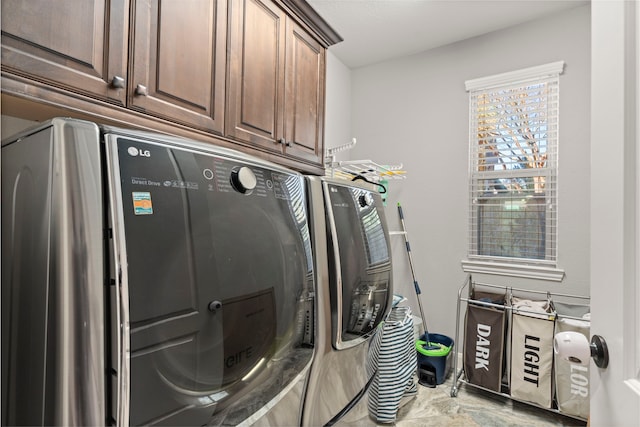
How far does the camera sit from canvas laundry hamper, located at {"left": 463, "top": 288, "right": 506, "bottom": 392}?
221 centimetres

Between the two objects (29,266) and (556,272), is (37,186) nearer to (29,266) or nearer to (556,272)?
(29,266)

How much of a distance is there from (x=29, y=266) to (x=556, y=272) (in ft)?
9.46

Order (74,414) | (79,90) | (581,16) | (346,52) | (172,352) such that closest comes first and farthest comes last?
(74,414), (172,352), (79,90), (581,16), (346,52)

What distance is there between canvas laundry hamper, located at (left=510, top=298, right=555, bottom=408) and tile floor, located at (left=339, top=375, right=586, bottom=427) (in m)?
0.11

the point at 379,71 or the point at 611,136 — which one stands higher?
the point at 379,71

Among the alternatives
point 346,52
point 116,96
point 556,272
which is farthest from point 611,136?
point 346,52

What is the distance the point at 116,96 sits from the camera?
90cm

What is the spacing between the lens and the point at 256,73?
4.54 ft

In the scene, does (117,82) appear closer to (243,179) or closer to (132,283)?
(243,179)

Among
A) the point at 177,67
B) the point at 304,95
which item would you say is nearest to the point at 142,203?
the point at 177,67

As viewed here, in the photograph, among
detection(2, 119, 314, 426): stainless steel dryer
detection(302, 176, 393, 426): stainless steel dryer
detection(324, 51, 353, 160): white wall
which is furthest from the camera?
detection(324, 51, 353, 160): white wall

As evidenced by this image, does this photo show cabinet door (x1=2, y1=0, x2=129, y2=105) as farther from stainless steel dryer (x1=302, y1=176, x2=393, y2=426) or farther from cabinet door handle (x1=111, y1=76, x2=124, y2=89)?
stainless steel dryer (x1=302, y1=176, x2=393, y2=426)

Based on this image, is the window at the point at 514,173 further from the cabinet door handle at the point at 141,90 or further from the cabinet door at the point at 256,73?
the cabinet door handle at the point at 141,90

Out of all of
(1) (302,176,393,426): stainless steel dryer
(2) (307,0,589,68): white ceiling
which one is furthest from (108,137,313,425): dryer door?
(2) (307,0,589,68): white ceiling
